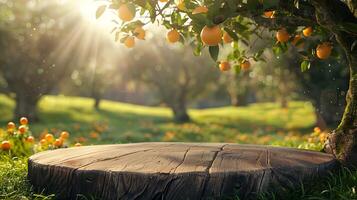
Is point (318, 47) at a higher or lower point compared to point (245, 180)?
higher

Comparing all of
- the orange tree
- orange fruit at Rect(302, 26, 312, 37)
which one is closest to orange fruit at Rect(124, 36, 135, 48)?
the orange tree

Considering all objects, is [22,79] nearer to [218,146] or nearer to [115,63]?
[115,63]

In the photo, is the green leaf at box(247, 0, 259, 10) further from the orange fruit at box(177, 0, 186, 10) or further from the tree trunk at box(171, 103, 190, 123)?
the tree trunk at box(171, 103, 190, 123)

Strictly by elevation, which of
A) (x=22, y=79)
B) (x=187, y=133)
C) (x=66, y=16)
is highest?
(x=66, y=16)

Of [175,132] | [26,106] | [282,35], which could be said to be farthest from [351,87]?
[26,106]

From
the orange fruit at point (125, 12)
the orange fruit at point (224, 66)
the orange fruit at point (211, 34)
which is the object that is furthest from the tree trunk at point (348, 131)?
the orange fruit at point (125, 12)

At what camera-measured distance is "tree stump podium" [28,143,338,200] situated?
3.45 m

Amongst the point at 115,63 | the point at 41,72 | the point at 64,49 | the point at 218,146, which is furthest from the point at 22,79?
the point at 218,146

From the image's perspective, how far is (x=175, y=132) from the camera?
1856cm

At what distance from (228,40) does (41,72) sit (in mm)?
18616

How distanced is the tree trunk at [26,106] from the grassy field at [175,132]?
0.62m

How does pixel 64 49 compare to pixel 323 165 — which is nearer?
pixel 323 165

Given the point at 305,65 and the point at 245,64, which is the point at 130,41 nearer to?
the point at 245,64

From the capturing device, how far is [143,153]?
4.18m
